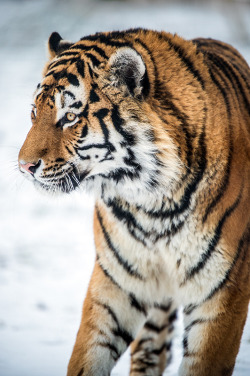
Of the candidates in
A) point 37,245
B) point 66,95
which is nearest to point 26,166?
point 66,95

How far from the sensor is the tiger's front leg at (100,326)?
1923 millimetres

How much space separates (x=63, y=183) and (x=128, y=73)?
0.38 m

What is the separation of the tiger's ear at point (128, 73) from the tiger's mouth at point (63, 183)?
0.91ft

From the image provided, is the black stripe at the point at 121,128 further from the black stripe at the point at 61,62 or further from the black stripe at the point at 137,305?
the black stripe at the point at 137,305

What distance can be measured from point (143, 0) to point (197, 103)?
8409 millimetres

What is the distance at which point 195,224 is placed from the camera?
1.79m

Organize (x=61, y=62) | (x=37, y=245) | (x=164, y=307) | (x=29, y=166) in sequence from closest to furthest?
(x=29, y=166)
(x=61, y=62)
(x=164, y=307)
(x=37, y=245)

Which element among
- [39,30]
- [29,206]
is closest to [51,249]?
[29,206]

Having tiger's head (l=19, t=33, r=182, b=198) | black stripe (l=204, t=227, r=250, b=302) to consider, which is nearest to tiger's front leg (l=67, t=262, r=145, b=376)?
black stripe (l=204, t=227, r=250, b=302)

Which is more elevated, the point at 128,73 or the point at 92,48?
the point at 92,48

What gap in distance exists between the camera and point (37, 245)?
3645 millimetres

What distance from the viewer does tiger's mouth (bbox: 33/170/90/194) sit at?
1.73m

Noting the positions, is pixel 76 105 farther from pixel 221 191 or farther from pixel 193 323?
pixel 193 323

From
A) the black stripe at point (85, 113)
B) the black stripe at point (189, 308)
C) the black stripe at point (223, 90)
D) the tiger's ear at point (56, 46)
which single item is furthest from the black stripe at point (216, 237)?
the tiger's ear at point (56, 46)
